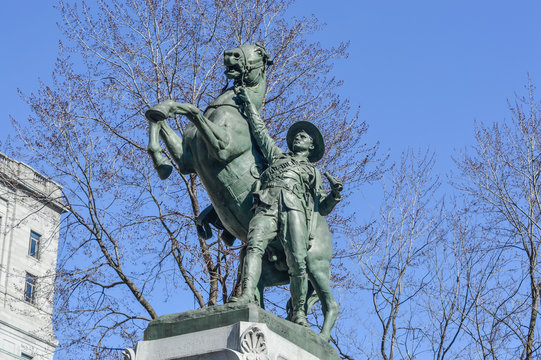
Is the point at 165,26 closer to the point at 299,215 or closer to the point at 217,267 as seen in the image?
the point at 217,267

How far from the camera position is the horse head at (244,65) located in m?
9.23

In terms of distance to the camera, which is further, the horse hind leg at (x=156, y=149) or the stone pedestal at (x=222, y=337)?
the horse hind leg at (x=156, y=149)

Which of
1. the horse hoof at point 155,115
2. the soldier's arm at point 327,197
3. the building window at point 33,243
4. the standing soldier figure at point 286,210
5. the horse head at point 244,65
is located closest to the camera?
the standing soldier figure at point 286,210

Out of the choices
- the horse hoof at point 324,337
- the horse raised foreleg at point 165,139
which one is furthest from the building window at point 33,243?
the horse hoof at point 324,337

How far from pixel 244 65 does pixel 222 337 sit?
318cm

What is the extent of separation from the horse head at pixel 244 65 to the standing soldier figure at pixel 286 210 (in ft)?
1.49

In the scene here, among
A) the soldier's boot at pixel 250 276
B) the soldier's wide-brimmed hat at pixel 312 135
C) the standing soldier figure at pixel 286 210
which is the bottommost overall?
the soldier's boot at pixel 250 276

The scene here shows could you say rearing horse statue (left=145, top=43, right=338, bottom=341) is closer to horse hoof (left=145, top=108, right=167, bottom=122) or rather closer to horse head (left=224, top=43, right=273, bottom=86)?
horse hoof (left=145, top=108, right=167, bottom=122)

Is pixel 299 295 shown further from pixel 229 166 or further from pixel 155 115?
pixel 155 115

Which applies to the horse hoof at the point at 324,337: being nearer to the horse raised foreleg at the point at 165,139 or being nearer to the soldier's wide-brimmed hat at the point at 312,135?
the soldier's wide-brimmed hat at the point at 312,135

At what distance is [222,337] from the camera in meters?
7.26

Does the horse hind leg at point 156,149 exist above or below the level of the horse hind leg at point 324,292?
above

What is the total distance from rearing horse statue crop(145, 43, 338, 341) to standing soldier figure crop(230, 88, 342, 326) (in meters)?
0.15

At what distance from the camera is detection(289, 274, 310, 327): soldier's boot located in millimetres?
8312
